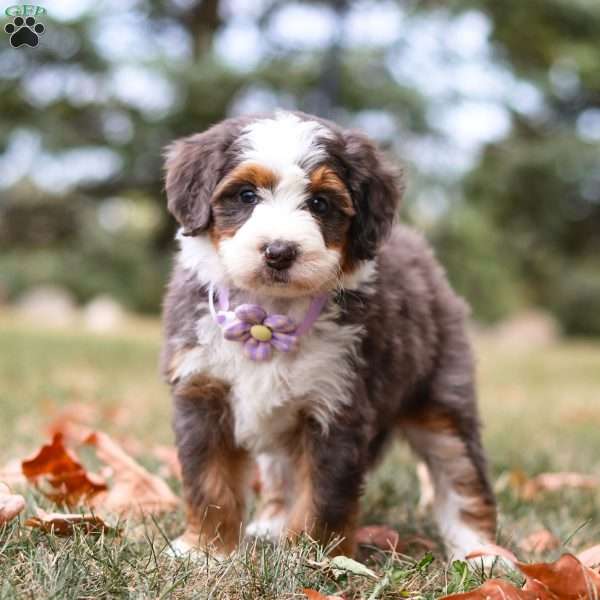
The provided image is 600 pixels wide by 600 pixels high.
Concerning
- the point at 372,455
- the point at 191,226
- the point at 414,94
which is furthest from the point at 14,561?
the point at 414,94

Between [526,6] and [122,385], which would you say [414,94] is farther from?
[122,385]

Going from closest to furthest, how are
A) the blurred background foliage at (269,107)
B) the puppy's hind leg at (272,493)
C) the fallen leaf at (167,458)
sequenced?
the puppy's hind leg at (272,493) → the fallen leaf at (167,458) → the blurred background foliage at (269,107)

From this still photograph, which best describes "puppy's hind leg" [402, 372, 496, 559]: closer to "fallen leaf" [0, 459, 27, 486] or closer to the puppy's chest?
the puppy's chest

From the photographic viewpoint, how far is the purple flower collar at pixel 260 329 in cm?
306

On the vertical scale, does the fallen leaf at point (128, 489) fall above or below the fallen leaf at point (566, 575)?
below

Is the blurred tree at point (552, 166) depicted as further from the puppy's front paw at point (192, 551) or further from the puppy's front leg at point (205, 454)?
the puppy's front paw at point (192, 551)

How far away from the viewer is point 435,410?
3805mm

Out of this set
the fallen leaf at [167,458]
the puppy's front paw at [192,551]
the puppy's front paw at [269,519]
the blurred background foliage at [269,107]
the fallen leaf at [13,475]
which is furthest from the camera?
the blurred background foliage at [269,107]

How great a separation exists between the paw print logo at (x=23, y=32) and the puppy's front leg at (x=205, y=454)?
1.43 meters

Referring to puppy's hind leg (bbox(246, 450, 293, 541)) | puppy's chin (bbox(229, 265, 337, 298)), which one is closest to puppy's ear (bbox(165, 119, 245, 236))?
puppy's chin (bbox(229, 265, 337, 298))

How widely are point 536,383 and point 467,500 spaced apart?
640cm

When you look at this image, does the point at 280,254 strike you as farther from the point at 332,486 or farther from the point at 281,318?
the point at 332,486

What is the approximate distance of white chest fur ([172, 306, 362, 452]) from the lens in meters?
3.06

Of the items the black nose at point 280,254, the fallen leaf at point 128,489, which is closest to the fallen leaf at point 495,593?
the black nose at point 280,254
